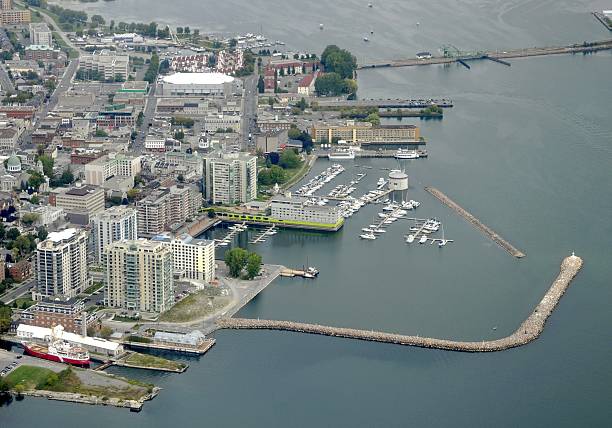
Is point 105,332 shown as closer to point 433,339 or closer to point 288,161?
point 433,339

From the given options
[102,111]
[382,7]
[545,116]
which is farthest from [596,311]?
[382,7]

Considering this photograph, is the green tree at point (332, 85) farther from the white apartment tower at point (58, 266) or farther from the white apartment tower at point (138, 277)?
the white apartment tower at point (138, 277)

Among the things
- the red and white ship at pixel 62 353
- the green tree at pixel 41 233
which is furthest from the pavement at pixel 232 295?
the green tree at pixel 41 233

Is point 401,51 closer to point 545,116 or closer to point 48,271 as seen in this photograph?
point 545,116

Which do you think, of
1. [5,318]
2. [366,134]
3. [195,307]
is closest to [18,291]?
[5,318]

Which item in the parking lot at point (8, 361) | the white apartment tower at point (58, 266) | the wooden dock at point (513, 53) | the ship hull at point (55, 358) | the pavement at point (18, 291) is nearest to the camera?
the parking lot at point (8, 361)

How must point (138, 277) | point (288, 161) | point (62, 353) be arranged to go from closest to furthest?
point (62, 353)
point (138, 277)
point (288, 161)

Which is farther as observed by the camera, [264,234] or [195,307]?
[264,234]
